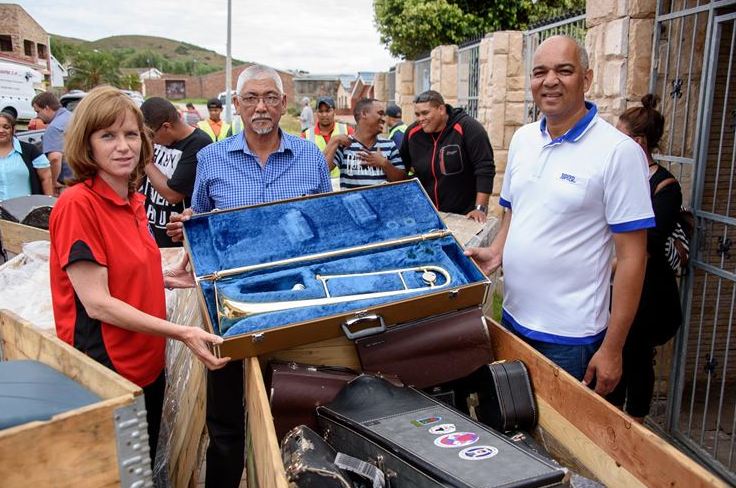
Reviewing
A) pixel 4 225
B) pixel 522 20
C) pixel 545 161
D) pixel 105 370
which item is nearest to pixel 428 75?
pixel 522 20

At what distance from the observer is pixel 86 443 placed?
1456mm

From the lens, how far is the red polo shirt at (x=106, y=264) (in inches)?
80.1

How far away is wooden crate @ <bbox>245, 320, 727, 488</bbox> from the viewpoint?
5.18 feet

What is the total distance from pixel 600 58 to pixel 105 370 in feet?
12.1

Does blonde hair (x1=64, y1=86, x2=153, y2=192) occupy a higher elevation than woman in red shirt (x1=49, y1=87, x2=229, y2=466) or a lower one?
higher

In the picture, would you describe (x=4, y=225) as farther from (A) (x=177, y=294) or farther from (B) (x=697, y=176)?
(B) (x=697, y=176)

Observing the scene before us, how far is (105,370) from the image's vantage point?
164 cm

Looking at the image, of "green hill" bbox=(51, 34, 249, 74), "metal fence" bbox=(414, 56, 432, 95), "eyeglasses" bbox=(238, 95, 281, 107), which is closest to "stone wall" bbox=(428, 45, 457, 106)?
"metal fence" bbox=(414, 56, 432, 95)

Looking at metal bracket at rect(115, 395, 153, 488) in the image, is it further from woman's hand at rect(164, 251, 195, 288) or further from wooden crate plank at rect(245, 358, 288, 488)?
woman's hand at rect(164, 251, 195, 288)

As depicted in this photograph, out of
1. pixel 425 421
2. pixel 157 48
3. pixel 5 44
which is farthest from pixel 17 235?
pixel 157 48

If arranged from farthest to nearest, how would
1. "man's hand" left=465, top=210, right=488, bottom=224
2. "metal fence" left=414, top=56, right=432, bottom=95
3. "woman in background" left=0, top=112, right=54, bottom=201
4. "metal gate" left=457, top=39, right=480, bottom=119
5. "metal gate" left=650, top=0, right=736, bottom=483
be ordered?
"metal fence" left=414, top=56, right=432, bottom=95 → "metal gate" left=457, top=39, right=480, bottom=119 → "woman in background" left=0, top=112, right=54, bottom=201 → "man's hand" left=465, top=210, right=488, bottom=224 → "metal gate" left=650, top=0, right=736, bottom=483

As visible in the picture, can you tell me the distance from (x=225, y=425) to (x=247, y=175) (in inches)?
48.5

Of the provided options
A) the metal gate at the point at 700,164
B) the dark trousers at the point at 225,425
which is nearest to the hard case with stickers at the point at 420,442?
the dark trousers at the point at 225,425

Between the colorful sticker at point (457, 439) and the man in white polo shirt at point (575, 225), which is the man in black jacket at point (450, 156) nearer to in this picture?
the man in white polo shirt at point (575, 225)
